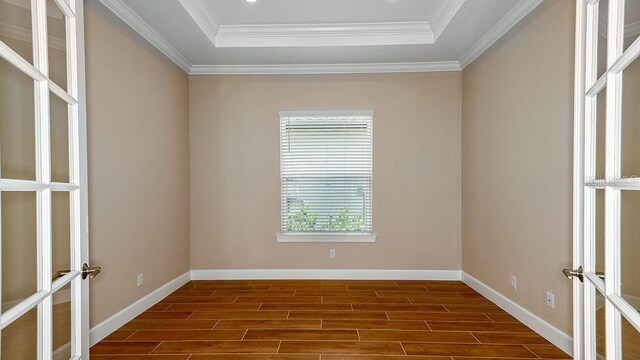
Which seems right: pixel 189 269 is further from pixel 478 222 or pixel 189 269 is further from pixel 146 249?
pixel 478 222

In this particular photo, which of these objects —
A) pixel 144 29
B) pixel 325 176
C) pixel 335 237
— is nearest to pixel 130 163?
pixel 144 29

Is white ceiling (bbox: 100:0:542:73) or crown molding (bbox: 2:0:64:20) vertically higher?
white ceiling (bbox: 100:0:542:73)

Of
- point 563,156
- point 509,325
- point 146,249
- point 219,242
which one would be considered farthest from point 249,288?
point 563,156

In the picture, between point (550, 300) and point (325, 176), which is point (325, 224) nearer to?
point (325, 176)

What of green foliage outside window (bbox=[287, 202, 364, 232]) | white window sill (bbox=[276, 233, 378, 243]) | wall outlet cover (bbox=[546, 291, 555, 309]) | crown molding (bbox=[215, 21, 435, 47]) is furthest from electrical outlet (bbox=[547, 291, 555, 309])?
crown molding (bbox=[215, 21, 435, 47])

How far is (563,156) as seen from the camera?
2344mm

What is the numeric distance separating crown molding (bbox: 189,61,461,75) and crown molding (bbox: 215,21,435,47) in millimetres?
540

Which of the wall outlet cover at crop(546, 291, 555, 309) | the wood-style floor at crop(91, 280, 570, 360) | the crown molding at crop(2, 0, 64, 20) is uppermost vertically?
the crown molding at crop(2, 0, 64, 20)

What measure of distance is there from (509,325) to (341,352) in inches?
58.3

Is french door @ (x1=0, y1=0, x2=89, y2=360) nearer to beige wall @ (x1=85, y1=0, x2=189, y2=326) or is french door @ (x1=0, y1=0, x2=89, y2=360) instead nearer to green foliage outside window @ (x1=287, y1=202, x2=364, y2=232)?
beige wall @ (x1=85, y1=0, x2=189, y2=326)

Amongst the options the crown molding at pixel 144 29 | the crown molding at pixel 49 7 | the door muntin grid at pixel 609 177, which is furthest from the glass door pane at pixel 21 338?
the crown molding at pixel 144 29

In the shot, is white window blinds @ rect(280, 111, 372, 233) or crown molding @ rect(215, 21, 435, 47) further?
white window blinds @ rect(280, 111, 372, 233)

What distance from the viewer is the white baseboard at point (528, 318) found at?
2352mm

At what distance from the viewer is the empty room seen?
110 centimetres
